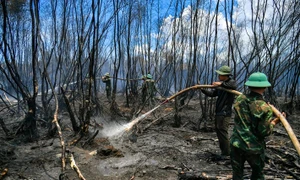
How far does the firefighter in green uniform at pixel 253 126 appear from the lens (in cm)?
268

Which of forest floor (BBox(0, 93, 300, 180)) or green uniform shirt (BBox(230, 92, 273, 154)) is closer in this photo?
green uniform shirt (BBox(230, 92, 273, 154))

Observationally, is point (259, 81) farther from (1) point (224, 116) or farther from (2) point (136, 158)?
(2) point (136, 158)

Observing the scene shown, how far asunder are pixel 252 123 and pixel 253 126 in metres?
0.04

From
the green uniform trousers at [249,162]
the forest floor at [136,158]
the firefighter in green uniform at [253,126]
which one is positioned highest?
the firefighter in green uniform at [253,126]

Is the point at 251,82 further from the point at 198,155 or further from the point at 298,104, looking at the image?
the point at 298,104

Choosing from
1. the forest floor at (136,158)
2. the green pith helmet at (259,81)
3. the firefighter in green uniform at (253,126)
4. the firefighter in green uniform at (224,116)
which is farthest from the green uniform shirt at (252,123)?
the firefighter in green uniform at (224,116)

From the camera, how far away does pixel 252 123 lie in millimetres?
2799

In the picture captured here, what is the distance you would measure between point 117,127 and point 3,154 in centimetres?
385

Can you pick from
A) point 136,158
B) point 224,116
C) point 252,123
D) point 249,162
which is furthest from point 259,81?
point 136,158

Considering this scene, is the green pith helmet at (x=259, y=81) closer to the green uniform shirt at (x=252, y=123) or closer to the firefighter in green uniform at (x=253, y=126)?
the firefighter in green uniform at (x=253, y=126)

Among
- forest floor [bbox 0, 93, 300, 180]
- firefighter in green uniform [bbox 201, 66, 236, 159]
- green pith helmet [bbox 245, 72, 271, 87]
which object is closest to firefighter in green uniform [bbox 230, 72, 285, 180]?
green pith helmet [bbox 245, 72, 271, 87]

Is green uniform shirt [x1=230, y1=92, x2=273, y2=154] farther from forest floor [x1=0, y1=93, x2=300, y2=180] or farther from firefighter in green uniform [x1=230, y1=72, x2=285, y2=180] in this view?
forest floor [x1=0, y1=93, x2=300, y2=180]

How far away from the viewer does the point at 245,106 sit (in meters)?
2.86

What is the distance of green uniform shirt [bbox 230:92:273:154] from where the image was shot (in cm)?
267
